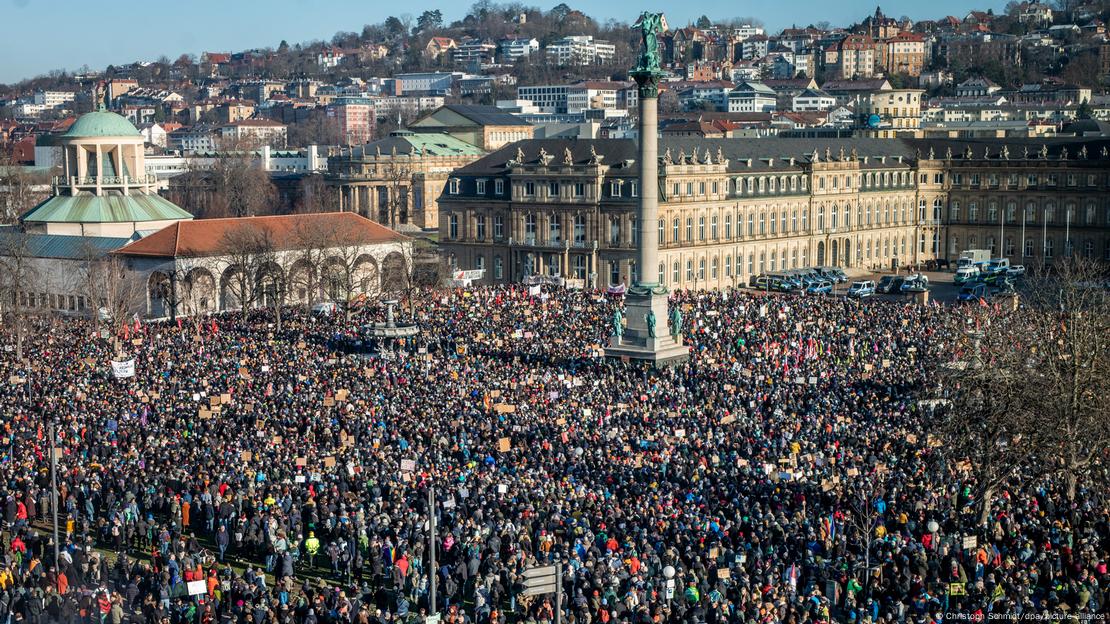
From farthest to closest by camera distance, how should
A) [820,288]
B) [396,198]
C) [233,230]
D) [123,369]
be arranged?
1. [396,198]
2. [820,288]
3. [233,230]
4. [123,369]

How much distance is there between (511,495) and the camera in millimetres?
33906

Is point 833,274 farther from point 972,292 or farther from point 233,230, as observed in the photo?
point 233,230

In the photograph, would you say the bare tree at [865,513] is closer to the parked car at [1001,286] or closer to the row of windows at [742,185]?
the parked car at [1001,286]

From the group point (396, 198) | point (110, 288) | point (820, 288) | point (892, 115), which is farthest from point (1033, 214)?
point (110, 288)

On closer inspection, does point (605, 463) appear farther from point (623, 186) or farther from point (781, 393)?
point (623, 186)

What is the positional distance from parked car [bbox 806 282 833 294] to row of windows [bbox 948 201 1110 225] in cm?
2116

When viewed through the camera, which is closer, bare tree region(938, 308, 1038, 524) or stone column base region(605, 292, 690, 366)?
bare tree region(938, 308, 1038, 524)

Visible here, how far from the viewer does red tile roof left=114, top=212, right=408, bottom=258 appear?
2896 inches

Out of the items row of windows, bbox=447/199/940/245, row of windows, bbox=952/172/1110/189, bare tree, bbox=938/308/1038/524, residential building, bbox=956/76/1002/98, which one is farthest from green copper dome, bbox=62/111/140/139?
residential building, bbox=956/76/1002/98

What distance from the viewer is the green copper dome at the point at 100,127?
88.5m

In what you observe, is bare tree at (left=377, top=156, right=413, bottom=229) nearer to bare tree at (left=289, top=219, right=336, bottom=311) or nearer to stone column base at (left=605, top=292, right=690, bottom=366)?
bare tree at (left=289, top=219, right=336, bottom=311)

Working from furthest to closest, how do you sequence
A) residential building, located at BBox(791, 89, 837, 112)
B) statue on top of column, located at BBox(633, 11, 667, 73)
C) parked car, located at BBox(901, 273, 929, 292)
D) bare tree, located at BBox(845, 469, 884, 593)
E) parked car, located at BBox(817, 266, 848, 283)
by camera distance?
residential building, located at BBox(791, 89, 837, 112)
parked car, located at BBox(817, 266, 848, 283)
parked car, located at BBox(901, 273, 929, 292)
statue on top of column, located at BBox(633, 11, 667, 73)
bare tree, located at BBox(845, 469, 884, 593)

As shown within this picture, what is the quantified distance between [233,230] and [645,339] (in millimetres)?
27459

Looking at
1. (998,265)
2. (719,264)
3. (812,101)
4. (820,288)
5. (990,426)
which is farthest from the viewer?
(812,101)
